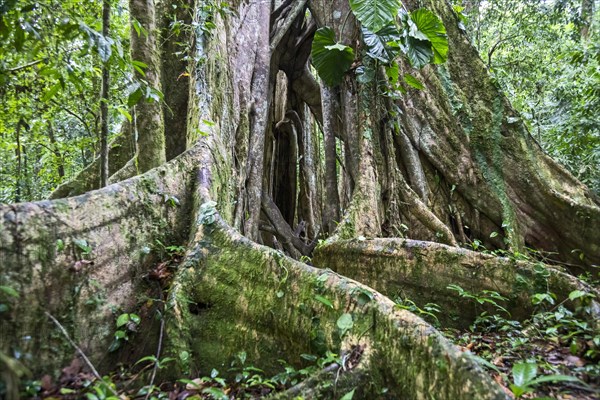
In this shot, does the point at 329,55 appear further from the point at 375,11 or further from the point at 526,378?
the point at 526,378

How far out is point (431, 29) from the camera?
4418 mm

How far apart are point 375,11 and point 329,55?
0.74m

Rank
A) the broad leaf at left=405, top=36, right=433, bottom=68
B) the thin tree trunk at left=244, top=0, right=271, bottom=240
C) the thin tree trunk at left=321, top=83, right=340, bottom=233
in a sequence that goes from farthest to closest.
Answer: the thin tree trunk at left=321, top=83, right=340, bottom=233 → the thin tree trunk at left=244, top=0, right=271, bottom=240 → the broad leaf at left=405, top=36, right=433, bottom=68

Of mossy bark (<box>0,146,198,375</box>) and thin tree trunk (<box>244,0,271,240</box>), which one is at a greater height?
thin tree trunk (<box>244,0,271,240</box>)

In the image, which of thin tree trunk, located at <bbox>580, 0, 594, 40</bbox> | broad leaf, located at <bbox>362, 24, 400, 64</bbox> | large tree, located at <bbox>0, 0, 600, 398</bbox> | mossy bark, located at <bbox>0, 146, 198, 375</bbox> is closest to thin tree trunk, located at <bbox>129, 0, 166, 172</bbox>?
large tree, located at <bbox>0, 0, 600, 398</bbox>

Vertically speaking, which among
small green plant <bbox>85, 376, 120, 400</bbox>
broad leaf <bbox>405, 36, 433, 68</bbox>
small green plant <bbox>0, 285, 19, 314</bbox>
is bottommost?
small green plant <bbox>85, 376, 120, 400</bbox>

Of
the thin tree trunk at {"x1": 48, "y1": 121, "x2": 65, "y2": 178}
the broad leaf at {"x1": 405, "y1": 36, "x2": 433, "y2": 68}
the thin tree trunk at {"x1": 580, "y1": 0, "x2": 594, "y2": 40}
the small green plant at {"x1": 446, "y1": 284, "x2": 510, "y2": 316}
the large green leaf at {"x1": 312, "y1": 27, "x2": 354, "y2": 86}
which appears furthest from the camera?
the thin tree trunk at {"x1": 580, "y1": 0, "x2": 594, "y2": 40}

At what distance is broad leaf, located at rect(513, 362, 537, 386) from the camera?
1.49 metres

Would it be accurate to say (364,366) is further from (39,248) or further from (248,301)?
(39,248)

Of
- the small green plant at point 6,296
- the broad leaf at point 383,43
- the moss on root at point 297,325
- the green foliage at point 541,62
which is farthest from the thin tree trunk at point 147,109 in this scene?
the green foliage at point 541,62

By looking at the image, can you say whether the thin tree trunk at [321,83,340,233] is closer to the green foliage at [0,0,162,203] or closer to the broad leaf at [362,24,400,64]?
the broad leaf at [362,24,400,64]

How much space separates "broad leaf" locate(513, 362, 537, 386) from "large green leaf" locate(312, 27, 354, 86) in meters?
3.63

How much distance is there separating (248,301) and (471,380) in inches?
47.2

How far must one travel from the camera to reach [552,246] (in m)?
4.56
